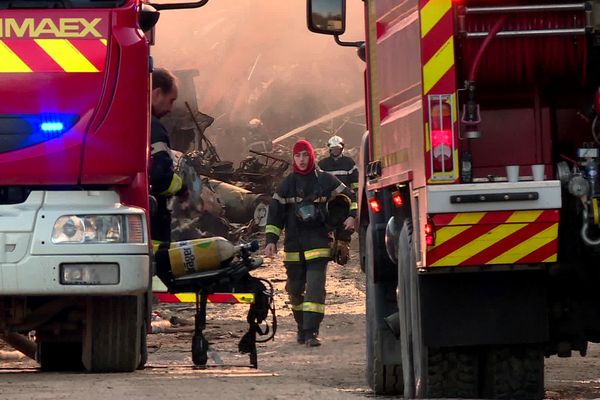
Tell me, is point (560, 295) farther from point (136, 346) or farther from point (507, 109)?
point (136, 346)

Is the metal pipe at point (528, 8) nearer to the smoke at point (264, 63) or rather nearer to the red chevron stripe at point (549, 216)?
the red chevron stripe at point (549, 216)

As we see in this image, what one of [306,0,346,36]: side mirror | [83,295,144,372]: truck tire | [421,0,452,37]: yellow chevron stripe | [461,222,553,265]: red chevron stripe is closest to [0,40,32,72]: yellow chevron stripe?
[83,295,144,372]: truck tire

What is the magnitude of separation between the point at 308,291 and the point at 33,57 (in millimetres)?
6391

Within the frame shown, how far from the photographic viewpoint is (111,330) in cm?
816

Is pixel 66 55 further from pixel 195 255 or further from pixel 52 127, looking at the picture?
pixel 195 255

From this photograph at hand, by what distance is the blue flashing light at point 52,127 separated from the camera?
25.7 feet

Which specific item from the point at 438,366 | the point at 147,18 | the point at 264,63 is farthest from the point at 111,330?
the point at 264,63

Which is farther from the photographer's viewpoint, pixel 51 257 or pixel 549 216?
pixel 51 257

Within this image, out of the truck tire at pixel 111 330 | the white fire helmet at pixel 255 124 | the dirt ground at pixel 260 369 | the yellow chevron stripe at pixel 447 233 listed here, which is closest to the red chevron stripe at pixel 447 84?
the yellow chevron stripe at pixel 447 233

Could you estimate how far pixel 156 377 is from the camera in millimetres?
7914

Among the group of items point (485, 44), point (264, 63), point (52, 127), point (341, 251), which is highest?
point (264, 63)

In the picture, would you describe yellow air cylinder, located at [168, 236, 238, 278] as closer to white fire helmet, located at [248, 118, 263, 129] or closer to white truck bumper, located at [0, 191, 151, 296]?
white truck bumper, located at [0, 191, 151, 296]

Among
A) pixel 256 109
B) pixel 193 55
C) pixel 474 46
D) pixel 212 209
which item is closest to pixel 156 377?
pixel 474 46

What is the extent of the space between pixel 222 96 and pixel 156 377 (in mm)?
37639
